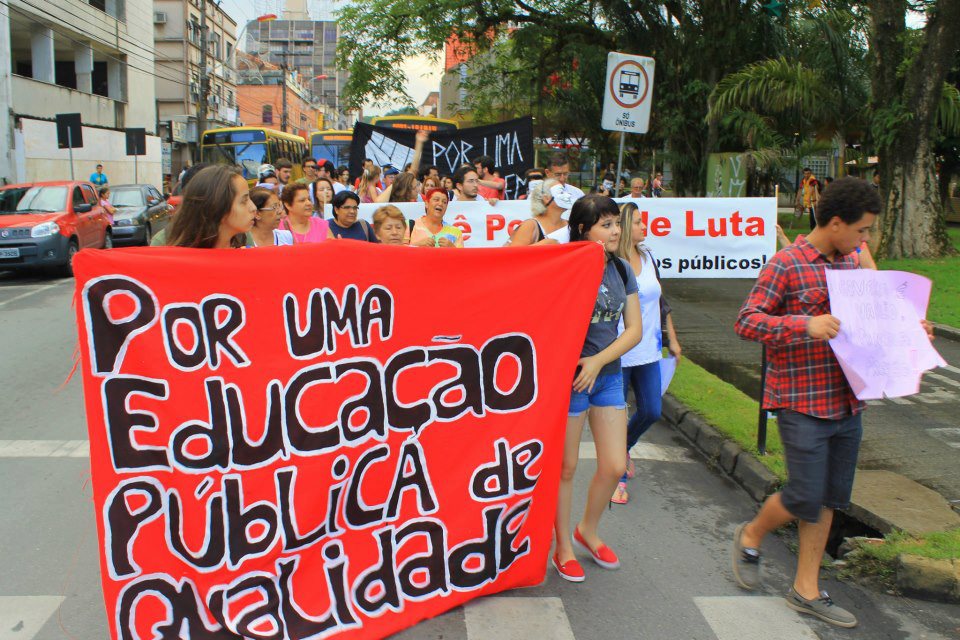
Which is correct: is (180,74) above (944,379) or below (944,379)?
above

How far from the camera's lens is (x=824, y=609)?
3.79 m

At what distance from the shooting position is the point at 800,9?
20.0 meters

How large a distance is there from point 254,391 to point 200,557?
0.64m

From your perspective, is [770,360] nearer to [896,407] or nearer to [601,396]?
[601,396]

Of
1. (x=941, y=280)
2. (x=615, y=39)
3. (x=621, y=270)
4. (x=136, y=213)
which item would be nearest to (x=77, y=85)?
(x=136, y=213)

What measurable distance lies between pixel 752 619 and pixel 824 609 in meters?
0.30

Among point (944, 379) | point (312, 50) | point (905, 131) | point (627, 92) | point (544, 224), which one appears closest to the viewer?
point (544, 224)

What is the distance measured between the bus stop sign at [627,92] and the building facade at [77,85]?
75.6 ft

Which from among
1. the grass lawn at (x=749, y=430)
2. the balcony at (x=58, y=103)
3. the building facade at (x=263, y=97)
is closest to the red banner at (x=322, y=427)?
the grass lawn at (x=749, y=430)

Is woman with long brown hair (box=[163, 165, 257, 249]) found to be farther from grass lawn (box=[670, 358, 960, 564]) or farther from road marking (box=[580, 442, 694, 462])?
grass lawn (box=[670, 358, 960, 564])

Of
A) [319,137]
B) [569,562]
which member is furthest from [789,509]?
[319,137]

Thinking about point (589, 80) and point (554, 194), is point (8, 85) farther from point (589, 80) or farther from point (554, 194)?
point (554, 194)

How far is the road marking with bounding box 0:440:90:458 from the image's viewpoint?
579 cm

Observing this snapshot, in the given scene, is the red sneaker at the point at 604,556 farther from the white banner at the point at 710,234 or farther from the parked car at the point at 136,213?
the parked car at the point at 136,213
